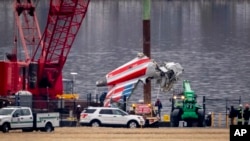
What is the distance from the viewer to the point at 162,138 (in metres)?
50.0

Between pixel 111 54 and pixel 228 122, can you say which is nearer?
pixel 228 122

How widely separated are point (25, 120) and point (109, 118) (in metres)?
7.79

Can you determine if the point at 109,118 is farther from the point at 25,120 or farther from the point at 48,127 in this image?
the point at 25,120

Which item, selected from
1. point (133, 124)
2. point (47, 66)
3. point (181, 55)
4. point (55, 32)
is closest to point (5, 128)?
point (133, 124)

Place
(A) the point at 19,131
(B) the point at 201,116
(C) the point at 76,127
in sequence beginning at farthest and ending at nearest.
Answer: (B) the point at 201,116, (C) the point at 76,127, (A) the point at 19,131

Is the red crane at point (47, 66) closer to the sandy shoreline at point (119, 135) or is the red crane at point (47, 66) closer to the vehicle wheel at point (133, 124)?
the vehicle wheel at point (133, 124)

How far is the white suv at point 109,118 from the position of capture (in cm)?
6053

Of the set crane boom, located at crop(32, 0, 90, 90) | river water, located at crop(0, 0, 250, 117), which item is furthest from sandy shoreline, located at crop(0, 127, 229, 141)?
river water, located at crop(0, 0, 250, 117)

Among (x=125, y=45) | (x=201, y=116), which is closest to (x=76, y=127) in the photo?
(x=201, y=116)

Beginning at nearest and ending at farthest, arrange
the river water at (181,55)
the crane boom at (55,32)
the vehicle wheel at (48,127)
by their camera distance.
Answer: the vehicle wheel at (48,127), the crane boom at (55,32), the river water at (181,55)

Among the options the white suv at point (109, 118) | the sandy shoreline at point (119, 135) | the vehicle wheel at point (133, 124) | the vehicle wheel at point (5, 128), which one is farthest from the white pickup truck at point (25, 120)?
the vehicle wheel at point (133, 124)

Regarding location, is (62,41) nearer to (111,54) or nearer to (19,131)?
(19,131)

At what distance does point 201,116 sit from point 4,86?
A: 14.8m

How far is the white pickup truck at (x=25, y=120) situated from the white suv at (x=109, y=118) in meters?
5.27
